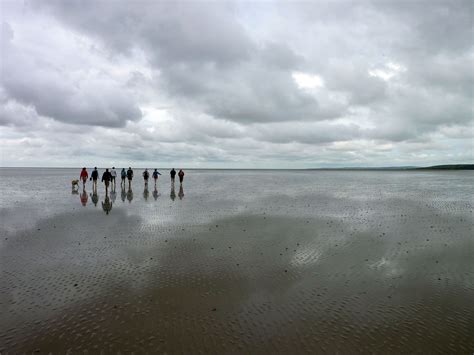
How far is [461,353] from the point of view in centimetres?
633

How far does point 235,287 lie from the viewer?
9281mm

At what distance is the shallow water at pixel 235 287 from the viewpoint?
22.0ft

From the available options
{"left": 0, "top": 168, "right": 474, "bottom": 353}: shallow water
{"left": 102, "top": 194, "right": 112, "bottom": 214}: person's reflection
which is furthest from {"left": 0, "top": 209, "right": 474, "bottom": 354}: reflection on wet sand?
{"left": 102, "top": 194, "right": 112, "bottom": 214}: person's reflection

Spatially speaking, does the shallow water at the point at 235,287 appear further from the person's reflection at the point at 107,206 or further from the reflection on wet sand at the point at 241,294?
the person's reflection at the point at 107,206

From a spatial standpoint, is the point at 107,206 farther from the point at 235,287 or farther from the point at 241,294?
the point at 241,294

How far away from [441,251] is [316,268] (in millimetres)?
6477

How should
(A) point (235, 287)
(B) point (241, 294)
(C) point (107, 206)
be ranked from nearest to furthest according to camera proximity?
(B) point (241, 294) < (A) point (235, 287) < (C) point (107, 206)

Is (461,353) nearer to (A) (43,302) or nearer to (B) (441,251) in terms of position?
(B) (441,251)

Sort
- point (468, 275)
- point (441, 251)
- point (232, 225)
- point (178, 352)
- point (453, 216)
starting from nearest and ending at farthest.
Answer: point (178, 352) → point (468, 275) → point (441, 251) → point (232, 225) → point (453, 216)

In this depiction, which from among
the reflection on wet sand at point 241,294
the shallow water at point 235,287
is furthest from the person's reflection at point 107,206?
the reflection on wet sand at point 241,294

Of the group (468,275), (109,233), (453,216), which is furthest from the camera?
(453,216)

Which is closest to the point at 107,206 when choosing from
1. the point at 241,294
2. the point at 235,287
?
the point at 235,287

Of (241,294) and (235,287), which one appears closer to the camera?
(241,294)

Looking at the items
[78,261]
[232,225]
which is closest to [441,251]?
[232,225]
